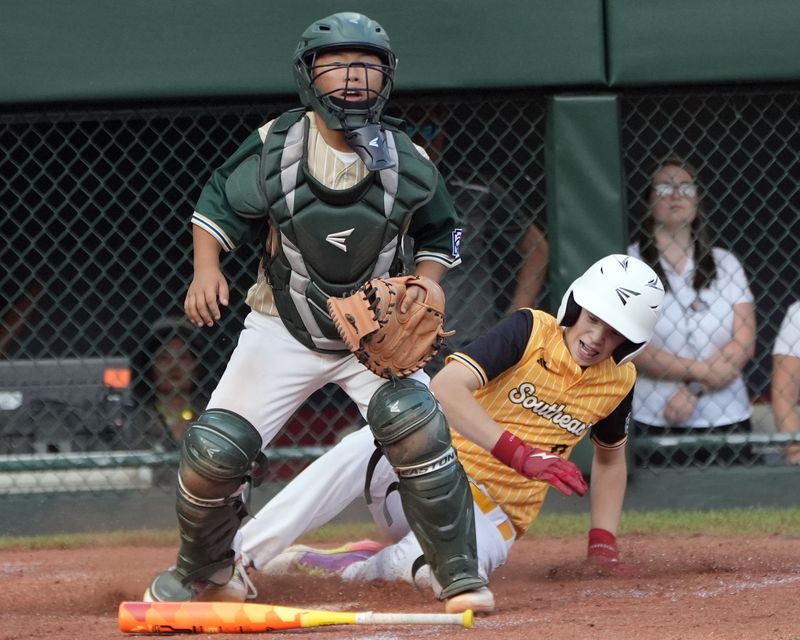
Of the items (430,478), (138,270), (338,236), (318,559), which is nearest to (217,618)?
(430,478)

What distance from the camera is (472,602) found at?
3.08 metres

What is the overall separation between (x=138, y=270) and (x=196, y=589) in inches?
133

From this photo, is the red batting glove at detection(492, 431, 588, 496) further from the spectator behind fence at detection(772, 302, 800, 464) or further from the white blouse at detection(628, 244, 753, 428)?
the spectator behind fence at detection(772, 302, 800, 464)

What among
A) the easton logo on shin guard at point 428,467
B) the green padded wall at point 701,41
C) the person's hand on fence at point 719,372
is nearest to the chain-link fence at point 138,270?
the green padded wall at point 701,41

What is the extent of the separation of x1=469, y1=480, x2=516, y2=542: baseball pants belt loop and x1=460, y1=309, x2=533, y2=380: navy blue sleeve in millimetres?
382

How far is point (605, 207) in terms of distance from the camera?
5109mm

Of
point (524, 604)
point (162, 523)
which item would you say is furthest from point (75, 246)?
point (524, 604)

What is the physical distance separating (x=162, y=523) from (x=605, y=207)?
2168mm

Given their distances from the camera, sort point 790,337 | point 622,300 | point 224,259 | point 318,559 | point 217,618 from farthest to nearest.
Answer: point 224,259, point 790,337, point 318,559, point 622,300, point 217,618

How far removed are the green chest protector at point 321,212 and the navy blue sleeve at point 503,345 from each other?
0.38m

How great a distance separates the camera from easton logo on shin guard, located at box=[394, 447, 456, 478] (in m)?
3.06

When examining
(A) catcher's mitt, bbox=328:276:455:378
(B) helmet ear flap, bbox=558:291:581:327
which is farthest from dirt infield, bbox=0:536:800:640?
(B) helmet ear flap, bbox=558:291:581:327

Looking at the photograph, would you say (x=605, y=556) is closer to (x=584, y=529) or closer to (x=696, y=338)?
(x=584, y=529)

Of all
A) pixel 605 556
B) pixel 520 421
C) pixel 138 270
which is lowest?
pixel 138 270
